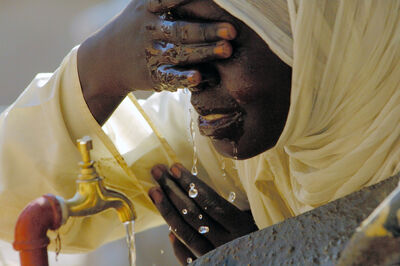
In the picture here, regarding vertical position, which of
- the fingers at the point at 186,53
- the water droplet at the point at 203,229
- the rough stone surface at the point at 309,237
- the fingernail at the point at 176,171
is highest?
the fingers at the point at 186,53

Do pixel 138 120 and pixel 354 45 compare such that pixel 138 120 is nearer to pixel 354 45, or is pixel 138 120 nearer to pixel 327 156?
pixel 327 156

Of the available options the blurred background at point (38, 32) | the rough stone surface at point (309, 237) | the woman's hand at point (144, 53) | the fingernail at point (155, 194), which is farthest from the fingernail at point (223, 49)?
the blurred background at point (38, 32)

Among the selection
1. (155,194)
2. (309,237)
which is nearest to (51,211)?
(155,194)

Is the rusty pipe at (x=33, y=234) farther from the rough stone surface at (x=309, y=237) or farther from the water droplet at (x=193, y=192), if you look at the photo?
the rough stone surface at (x=309, y=237)

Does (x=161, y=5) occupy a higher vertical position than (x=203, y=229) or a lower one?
higher

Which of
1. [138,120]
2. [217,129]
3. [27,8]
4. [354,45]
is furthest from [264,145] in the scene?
[27,8]

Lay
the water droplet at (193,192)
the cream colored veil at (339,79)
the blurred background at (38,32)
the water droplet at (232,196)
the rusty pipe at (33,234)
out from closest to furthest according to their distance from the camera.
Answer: the cream colored veil at (339,79), the rusty pipe at (33,234), the water droplet at (193,192), the water droplet at (232,196), the blurred background at (38,32)

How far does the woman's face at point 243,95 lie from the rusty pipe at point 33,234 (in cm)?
27

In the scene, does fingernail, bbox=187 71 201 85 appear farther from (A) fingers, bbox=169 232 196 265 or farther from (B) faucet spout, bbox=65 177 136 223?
(A) fingers, bbox=169 232 196 265

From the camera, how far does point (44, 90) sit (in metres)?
1.09

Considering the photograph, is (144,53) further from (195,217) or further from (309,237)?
(309,237)

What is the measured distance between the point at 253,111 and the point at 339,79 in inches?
4.7

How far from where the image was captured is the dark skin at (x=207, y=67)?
76cm

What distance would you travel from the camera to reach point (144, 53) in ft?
2.92
